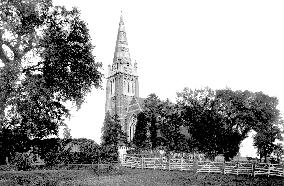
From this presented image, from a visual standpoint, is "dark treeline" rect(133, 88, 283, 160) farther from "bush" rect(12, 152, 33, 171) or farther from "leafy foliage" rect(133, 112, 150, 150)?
"bush" rect(12, 152, 33, 171)

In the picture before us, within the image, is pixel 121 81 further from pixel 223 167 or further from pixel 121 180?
pixel 121 180

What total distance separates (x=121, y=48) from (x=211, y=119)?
36.4m

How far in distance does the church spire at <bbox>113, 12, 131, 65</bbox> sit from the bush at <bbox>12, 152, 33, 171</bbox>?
54.7 meters

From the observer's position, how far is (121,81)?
82.4 m

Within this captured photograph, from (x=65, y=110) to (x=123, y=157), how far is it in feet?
68.1

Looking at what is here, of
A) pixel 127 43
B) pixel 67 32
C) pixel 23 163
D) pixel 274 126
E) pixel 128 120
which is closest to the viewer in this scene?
pixel 67 32

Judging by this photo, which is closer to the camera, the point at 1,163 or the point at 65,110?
the point at 65,110

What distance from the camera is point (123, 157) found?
47.1m

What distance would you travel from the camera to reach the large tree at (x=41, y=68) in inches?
912

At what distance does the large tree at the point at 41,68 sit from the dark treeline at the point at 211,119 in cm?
3237

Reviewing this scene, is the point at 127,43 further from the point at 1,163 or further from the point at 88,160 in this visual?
the point at 1,163

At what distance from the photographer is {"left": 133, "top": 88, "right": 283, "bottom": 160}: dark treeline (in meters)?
57.9

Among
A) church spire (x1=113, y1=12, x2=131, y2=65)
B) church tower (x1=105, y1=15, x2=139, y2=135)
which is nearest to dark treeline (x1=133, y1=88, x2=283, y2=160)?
church tower (x1=105, y1=15, x2=139, y2=135)

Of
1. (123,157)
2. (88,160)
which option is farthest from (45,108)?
(123,157)
